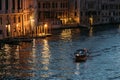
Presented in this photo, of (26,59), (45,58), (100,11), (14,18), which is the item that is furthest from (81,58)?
(100,11)

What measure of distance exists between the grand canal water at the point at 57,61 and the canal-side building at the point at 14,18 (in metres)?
3.55

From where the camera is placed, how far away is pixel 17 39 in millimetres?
62156

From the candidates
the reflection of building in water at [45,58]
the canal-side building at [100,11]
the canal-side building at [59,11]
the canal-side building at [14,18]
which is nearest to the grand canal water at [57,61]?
the reflection of building in water at [45,58]

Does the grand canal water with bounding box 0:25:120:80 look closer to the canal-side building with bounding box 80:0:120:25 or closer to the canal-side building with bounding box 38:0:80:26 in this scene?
the canal-side building with bounding box 38:0:80:26

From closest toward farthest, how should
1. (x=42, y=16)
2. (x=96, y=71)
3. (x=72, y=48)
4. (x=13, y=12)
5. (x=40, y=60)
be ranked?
1. (x=96, y=71)
2. (x=40, y=60)
3. (x=72, y=48)
4. (x=13, y=12)
5. (x=42, y=16)

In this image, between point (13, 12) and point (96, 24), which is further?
point (96, 24)

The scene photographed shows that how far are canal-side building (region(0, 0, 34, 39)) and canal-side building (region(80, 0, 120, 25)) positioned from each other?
1080 inches

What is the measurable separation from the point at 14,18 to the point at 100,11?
44256 millimetres

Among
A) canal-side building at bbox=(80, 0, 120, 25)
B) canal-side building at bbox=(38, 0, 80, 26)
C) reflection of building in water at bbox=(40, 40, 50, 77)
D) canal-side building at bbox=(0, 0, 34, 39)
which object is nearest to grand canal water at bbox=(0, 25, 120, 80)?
reflection of building in water at bbox=(40, 40, 50, 77)

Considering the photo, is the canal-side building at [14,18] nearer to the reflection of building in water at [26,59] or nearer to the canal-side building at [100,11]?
the reflection of building in water at [26,59]

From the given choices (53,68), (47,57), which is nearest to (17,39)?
(47,57)

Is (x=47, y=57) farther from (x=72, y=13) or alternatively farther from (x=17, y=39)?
(x=72, y=13)

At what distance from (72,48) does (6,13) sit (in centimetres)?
1151

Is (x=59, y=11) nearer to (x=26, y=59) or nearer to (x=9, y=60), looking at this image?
(x=26, y=59)
